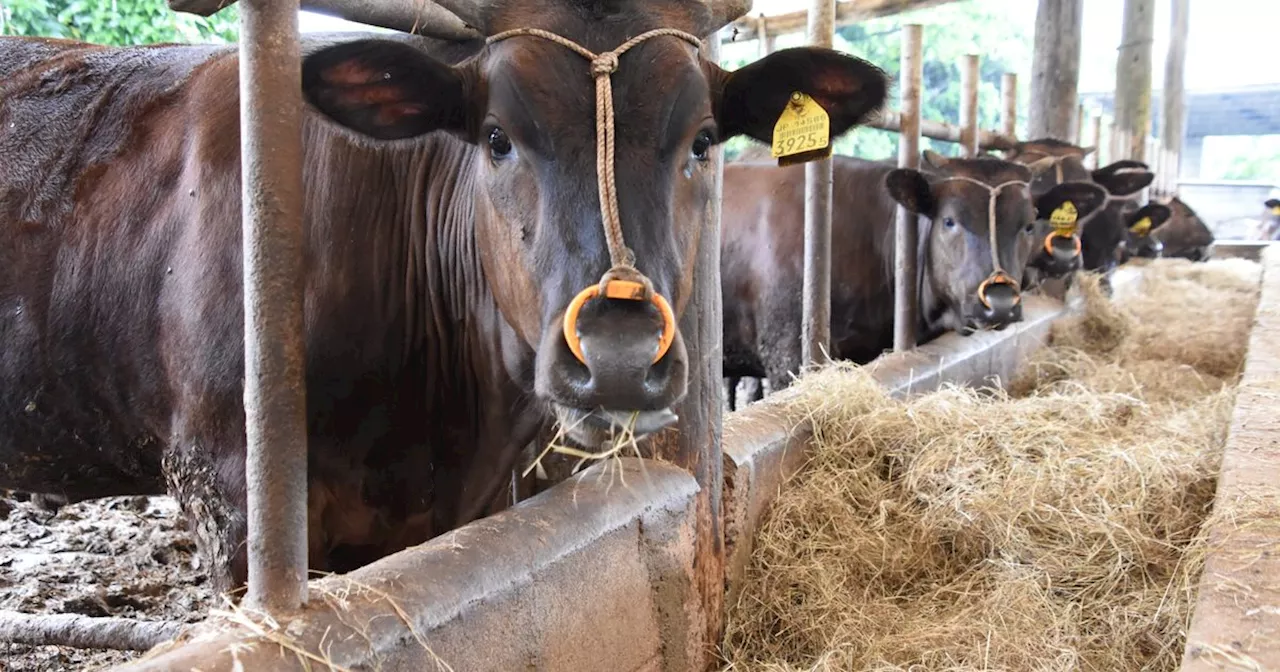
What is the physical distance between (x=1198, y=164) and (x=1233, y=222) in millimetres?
7030

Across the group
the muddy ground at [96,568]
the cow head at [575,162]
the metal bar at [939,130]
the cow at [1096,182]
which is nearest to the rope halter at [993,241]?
the metal bar at [939,130]

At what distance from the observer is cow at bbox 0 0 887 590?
226 cm

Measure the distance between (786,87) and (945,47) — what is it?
21.9 metres

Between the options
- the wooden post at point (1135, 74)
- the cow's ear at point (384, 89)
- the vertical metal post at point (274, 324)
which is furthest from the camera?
the wooden post at point (1135, 74)

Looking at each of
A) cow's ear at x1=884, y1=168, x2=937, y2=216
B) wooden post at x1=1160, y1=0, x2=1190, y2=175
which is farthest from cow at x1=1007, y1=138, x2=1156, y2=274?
wooden post at x1=1160, y1=0, x2=1190, y2=175

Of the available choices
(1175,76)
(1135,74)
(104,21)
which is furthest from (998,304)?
(1175,76)

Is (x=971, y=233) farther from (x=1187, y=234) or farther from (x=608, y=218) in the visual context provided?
(x=1187, y=234)

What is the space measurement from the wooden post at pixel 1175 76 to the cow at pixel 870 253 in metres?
15.4

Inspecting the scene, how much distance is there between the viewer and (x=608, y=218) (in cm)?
212

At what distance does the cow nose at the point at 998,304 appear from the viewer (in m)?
5.61

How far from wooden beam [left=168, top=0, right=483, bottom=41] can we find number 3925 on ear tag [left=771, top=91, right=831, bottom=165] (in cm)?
89

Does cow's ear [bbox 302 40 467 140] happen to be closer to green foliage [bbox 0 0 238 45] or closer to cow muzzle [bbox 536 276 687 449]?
cow muzzle [bbox 536 276 687 449]

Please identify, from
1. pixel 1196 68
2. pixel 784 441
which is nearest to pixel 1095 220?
pixel 784 441

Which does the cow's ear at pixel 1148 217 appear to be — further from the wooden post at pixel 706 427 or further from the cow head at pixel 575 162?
the cow head at pixel 575 162
